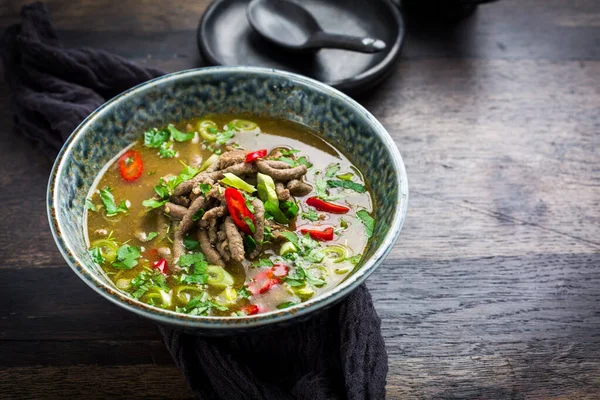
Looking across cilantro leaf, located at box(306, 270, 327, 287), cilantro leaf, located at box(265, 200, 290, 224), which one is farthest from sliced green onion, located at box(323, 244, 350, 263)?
cilantro leaf, located at box(265, 200, 290, 224)

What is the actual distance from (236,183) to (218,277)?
39 centimetres

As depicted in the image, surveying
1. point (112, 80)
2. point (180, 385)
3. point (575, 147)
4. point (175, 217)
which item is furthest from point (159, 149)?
point (575, 147)

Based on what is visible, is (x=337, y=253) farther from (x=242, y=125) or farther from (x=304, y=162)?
(x=242, y=125)

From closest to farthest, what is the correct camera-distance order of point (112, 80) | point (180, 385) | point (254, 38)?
point (180, 385), point (112, 80), point (254, 38)

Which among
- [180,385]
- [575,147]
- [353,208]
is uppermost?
[353,208]

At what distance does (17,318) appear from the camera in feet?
9.42

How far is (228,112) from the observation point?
318 cm

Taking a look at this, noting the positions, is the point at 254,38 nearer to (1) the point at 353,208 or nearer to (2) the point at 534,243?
(1) the point at 353,208

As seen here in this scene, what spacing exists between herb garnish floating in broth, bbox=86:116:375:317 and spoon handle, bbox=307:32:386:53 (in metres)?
0.75

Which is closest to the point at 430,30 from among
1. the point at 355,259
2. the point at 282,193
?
the point at 282,193

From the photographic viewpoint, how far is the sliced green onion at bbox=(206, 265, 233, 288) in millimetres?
2557

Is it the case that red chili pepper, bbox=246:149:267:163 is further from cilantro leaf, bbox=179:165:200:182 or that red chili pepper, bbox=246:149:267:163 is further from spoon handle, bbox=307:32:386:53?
spoon handle, bbox=307:32:386:53

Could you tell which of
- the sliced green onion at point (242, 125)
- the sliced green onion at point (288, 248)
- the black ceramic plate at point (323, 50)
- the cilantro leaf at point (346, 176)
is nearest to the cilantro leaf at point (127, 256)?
the sliced green onion at point (288, 248)

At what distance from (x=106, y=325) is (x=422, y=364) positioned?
4.28 feet
